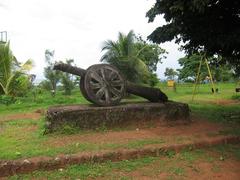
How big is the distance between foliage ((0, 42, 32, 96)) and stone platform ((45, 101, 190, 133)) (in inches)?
361

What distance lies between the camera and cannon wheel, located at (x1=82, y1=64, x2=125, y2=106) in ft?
28.1

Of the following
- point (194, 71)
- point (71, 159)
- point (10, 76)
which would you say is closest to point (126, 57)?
point (10, 76)

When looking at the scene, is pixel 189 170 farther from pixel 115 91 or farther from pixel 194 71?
pixel 194 71

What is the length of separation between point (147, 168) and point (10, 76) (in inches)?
499

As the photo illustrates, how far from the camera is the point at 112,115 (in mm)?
8312

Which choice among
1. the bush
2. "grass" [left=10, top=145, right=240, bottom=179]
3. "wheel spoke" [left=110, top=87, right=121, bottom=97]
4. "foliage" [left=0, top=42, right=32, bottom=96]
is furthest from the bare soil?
"foliage" [left=0, top=42, right=32, bottom=96]

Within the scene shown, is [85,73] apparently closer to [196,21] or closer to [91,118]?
[91,118]

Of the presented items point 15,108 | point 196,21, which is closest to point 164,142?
point 196,21

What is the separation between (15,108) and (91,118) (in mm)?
6760

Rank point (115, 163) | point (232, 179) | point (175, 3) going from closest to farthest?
point (232, 179) → point (115, 163) → point (175, 3)

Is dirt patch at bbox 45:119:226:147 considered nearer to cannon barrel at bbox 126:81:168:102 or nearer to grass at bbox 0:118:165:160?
grass at bbox 0:118:165:160

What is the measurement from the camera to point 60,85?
21484 mm

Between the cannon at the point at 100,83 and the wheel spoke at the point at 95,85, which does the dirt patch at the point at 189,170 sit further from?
the wheel spoke at the point at 95,85

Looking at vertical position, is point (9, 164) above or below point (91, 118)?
below
